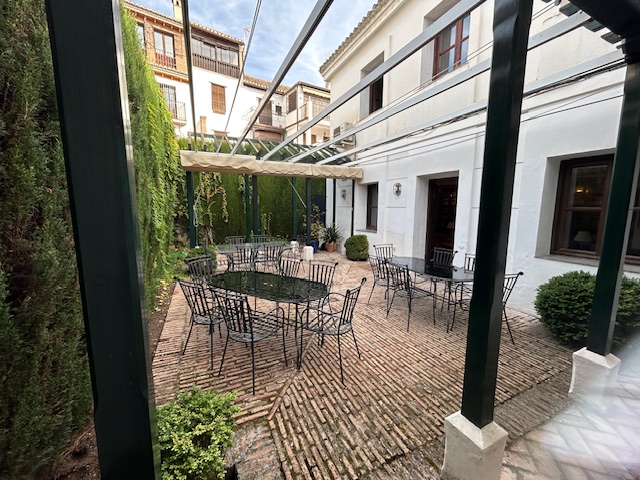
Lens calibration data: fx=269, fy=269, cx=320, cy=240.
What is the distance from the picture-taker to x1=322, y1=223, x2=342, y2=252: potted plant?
9.66 meters

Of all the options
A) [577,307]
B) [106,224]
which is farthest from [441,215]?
[106,224]

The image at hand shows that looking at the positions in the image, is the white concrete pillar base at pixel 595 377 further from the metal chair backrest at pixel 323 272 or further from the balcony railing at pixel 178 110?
the balcony railing at pixel 178 110

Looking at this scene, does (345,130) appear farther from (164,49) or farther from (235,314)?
(164,49)

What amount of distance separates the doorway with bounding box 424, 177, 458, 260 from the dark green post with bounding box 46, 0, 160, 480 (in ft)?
21.6

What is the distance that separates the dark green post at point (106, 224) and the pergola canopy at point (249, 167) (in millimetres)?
5649

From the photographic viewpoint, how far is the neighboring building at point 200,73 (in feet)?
40.5

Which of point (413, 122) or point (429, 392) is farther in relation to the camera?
point (413, 122)

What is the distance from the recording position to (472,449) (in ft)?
4.93

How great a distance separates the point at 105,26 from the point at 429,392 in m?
3.10

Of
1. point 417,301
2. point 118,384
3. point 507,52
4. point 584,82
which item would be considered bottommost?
point 417,301

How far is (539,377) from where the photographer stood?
2734 millimetres

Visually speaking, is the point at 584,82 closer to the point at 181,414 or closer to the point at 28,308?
the point at 181,414

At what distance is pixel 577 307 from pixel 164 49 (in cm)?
1736

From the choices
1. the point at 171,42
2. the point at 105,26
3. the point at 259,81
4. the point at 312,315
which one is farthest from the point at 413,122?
→ the point at 259,81
